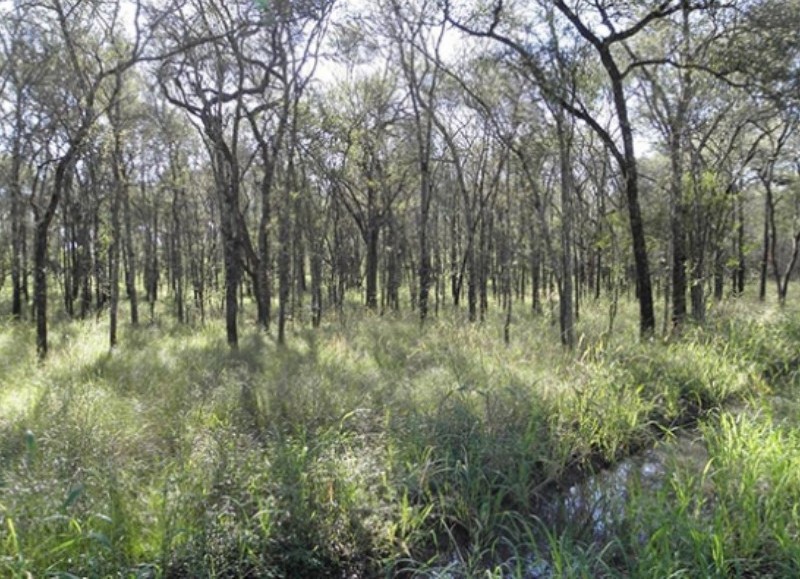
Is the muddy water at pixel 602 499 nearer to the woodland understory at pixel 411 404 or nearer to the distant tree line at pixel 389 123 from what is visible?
the woodland understory at pixel 411 404

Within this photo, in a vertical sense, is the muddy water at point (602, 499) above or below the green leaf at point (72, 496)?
below

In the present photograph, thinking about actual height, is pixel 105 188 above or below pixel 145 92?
below

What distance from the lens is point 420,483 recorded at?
392 centimetres

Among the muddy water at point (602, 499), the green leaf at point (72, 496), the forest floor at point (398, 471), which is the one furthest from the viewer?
the muddy water at point (602, 499)

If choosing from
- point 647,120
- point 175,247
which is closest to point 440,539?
point 647,120

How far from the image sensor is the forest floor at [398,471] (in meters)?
3.18

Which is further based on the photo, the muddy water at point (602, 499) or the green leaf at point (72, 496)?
the muddy water at point (602, 499)

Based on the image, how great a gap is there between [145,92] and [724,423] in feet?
60.7

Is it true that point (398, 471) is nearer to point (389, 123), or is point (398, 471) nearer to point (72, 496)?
point (72, 496)

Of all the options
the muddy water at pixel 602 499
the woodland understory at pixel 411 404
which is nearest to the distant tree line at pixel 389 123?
the woodland understory at pixel 411 404

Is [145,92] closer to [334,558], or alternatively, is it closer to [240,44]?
[240,44]

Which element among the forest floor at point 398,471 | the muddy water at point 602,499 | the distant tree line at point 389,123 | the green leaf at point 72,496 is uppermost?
the distant tree line at point 389,123

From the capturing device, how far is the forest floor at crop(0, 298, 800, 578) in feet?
10.4

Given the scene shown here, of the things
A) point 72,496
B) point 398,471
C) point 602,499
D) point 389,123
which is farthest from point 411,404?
point 389,123
